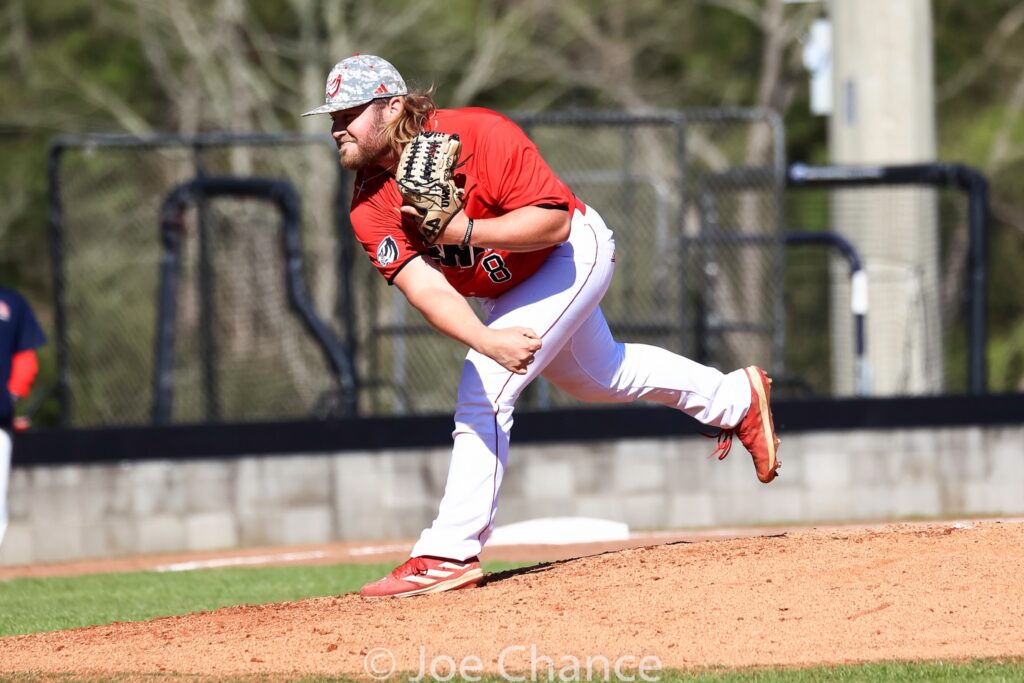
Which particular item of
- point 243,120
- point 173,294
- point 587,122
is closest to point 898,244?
point 587,122

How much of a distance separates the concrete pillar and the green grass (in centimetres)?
554

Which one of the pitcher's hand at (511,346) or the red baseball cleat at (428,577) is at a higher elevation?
the pitcher's hand at (511,346)

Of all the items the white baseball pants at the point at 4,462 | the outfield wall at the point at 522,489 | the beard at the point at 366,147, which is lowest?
the outfield wall at the point at 522,489

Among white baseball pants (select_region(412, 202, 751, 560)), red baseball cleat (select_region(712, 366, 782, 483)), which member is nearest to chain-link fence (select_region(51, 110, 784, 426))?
red baseball cleat (select_region(712, 366, 782, 483))

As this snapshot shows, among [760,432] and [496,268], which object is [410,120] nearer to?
[496,268]

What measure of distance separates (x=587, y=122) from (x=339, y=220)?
199 centimetres

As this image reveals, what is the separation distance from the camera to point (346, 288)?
12.0 meters

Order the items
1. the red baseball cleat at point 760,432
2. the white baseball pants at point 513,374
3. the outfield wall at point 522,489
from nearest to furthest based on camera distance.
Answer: the white baseball pants at point 513,374 < the red baseball cleat at point 760,432 < the outfield wall at point 522,489

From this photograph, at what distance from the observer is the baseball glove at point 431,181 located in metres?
5.72

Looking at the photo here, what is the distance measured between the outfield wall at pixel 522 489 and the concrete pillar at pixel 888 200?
1935mm

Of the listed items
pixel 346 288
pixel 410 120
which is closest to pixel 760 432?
pixel 410 120

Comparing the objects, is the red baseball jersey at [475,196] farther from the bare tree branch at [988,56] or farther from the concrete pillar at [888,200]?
the bare tree branch at [988,56]

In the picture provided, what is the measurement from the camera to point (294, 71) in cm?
3250

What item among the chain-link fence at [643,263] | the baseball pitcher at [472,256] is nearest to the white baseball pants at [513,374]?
the baseball pitcher at [472,256]
